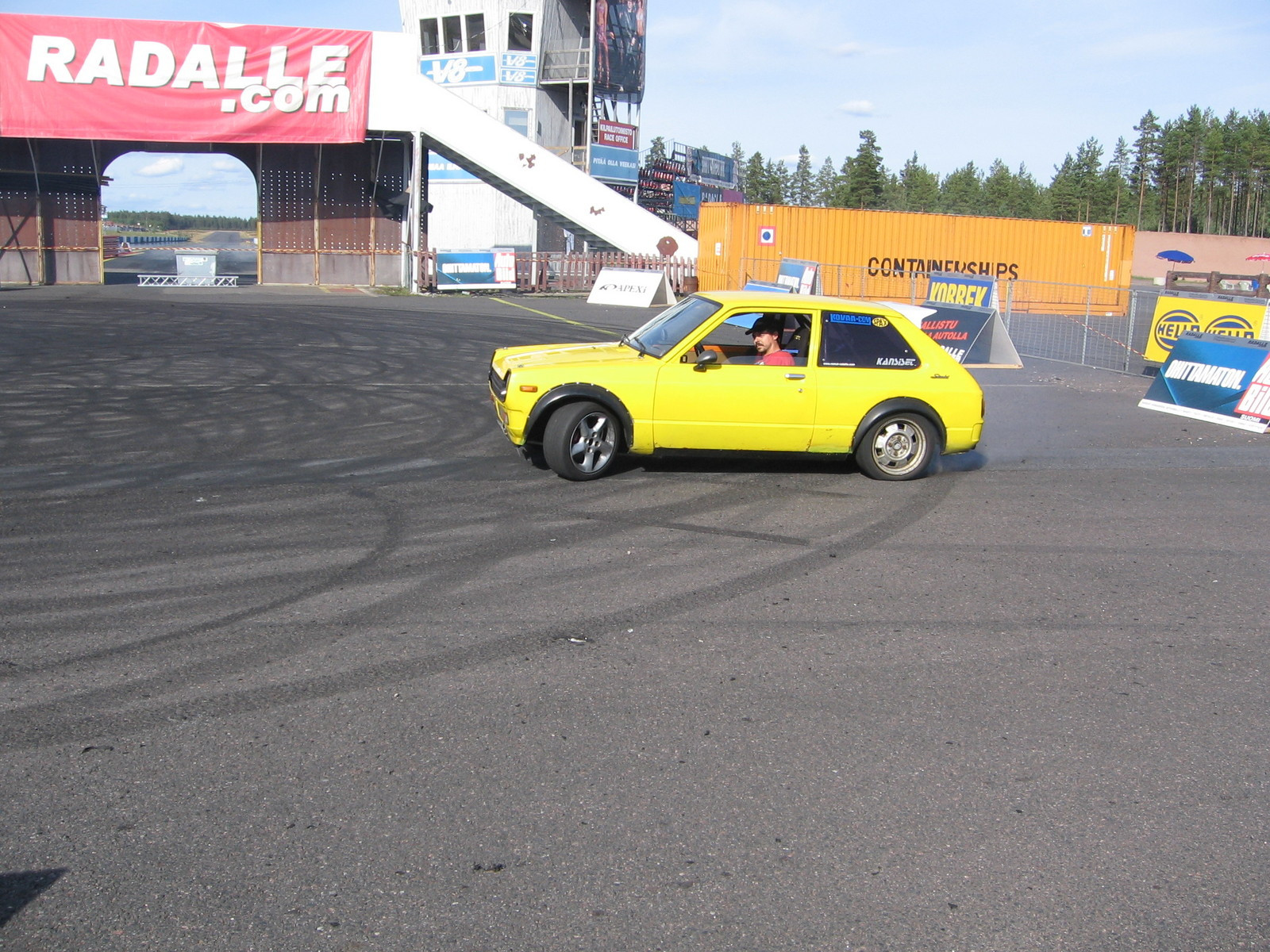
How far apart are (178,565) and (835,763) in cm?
408

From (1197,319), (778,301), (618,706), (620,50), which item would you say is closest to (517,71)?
(620,50)

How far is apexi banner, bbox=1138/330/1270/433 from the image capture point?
13141mm

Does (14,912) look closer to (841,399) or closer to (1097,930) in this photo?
(1097,930)

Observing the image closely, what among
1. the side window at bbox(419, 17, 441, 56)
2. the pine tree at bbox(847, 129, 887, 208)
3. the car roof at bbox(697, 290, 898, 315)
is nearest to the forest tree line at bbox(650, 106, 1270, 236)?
the pine tree at bbox(847, 129, 887, 208)

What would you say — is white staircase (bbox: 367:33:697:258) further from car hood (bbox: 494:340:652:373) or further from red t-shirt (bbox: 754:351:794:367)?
red t-shirt (bbox: 754:351:794:367)

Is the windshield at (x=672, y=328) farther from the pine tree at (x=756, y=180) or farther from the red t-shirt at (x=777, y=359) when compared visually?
the pine tree at (x=756, y=180)

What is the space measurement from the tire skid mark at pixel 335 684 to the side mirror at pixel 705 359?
2.38m

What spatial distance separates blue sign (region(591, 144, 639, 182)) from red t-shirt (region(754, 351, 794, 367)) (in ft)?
147

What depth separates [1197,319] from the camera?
693 inches

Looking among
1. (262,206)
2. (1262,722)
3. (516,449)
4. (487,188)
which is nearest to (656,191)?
(487,188)

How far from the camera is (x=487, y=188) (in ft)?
164

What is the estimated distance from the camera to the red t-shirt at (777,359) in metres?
9.17

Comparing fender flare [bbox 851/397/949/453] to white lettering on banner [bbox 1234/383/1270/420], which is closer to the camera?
fender flare [bbox 851/397/949/453]

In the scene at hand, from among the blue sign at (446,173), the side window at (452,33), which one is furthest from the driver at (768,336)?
the side window at (452,33)
